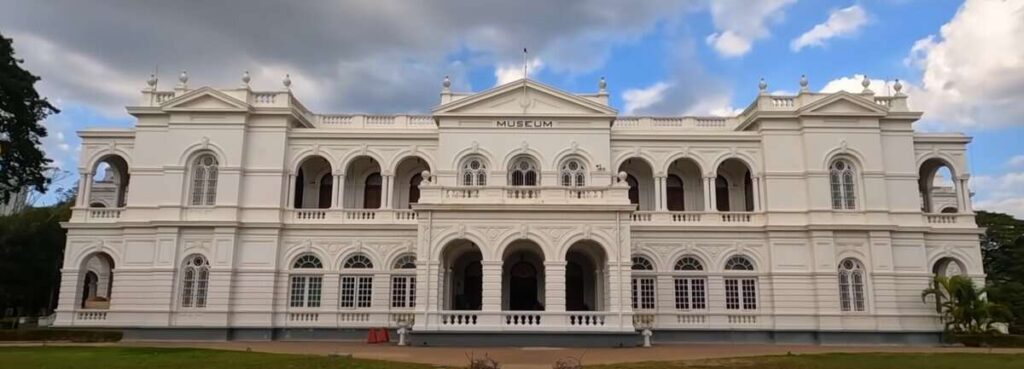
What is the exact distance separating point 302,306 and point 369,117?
8.39m

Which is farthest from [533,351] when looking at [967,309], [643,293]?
[967,309]

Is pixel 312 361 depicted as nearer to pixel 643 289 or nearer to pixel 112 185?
pixel 643 289

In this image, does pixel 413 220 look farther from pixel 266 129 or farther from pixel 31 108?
pixel 31 108

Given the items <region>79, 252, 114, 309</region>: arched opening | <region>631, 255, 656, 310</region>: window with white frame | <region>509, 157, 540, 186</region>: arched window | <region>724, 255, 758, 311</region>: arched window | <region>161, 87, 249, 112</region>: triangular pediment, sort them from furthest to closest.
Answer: <region>79, 252, 114, 309</region>: arched opening
<region>509, 157, 540, 186</region>: arched window
<region>161, 87, 249, 112</region>: triangular pediment
<region>724, 255, 758, 311</region>: arched window
<region>631, 255, 656, 310</region>: window with white frame

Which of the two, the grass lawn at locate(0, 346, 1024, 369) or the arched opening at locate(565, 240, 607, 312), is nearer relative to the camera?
the grass lawn at locate(0, 346, 1024, 369)

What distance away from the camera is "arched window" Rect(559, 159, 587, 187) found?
28.8 metres

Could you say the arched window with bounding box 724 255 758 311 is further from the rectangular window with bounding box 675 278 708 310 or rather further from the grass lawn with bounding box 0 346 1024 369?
the grass lawn with bounding box 0 346 1024 369

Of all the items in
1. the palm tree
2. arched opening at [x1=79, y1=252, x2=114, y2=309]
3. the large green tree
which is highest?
the large green tree

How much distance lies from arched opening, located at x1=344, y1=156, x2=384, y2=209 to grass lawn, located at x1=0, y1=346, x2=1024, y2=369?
11.8 m

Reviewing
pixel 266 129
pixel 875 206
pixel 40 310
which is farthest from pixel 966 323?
pixel 40 310

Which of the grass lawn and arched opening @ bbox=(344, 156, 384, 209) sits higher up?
arched opening @ bbox=(344, 156, 384, 209)

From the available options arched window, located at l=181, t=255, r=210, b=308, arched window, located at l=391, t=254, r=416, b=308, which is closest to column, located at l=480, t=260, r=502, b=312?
arched window, located at l=391, t=254, r=416, b=308

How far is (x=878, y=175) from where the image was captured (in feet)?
94.0

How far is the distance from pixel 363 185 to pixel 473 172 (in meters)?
5.37
